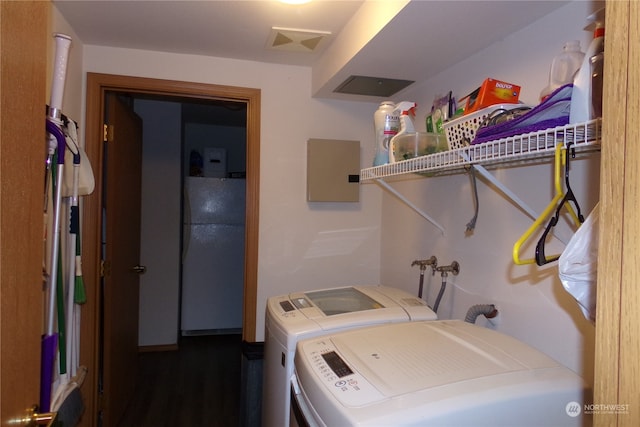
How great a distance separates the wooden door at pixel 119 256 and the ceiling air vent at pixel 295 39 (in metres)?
1.03

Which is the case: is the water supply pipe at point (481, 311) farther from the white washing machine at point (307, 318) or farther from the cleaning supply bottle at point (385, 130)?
the cleaning supply bottle at point (385, 130)

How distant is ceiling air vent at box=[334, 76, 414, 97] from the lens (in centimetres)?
191

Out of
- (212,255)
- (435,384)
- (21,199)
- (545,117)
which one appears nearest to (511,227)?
(545,117)

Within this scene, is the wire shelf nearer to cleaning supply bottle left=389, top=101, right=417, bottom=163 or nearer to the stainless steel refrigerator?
cleaning supply bottle left=389, top=101, right=417, bottom=163

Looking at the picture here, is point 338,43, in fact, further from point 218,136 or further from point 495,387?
point 218,136

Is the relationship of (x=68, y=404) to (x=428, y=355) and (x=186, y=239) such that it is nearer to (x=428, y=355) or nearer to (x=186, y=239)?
(x=428, y=355)

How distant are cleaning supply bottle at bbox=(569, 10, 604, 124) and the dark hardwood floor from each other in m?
2.64

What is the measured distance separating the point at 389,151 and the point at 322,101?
3.01 ft

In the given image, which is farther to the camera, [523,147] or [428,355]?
[428,355]

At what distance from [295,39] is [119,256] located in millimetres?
1647

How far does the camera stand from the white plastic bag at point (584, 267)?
2.40 feet

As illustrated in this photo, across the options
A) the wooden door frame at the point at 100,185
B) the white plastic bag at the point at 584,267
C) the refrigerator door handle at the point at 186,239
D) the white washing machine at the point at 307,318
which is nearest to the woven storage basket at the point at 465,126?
the white plastic bag at the point at 584,267

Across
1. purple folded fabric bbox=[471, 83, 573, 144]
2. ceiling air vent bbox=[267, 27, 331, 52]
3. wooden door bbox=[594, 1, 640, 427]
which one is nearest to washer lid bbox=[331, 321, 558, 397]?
wooden door bbox=[594, 1, 640, 427]

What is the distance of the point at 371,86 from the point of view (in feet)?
6.62
